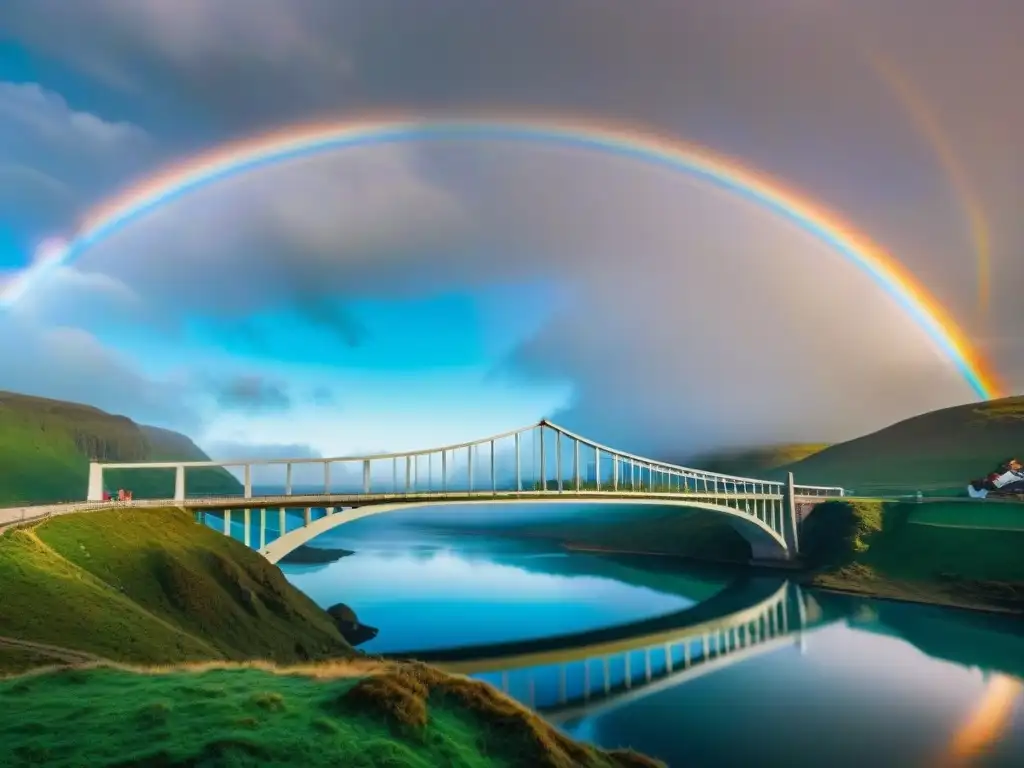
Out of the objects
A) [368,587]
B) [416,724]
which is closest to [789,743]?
[416,724]

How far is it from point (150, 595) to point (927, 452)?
181005 mm

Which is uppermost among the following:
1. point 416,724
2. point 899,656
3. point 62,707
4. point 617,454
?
point 617,454

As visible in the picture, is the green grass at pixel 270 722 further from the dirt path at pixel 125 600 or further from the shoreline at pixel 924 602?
the shoreline at pixel 924 602

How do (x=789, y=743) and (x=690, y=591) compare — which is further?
(x=690, y=591)

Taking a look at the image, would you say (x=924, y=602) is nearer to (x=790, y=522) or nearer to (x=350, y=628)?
(x=790, y=522)

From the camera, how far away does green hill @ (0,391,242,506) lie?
131m

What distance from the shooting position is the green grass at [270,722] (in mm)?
10250

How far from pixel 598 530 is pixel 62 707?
4640 inches

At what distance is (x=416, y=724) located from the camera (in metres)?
12.8

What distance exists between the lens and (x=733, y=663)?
1558 inches

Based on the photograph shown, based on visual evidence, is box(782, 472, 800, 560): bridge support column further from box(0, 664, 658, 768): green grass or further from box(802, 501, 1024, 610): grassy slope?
box(0, 664, 658, 768): green grass

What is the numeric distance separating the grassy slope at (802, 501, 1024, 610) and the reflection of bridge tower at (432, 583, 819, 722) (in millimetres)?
14787

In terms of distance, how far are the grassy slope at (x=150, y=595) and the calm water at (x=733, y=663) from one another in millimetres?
11027

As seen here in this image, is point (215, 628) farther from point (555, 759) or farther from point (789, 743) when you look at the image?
point (789, 743)
